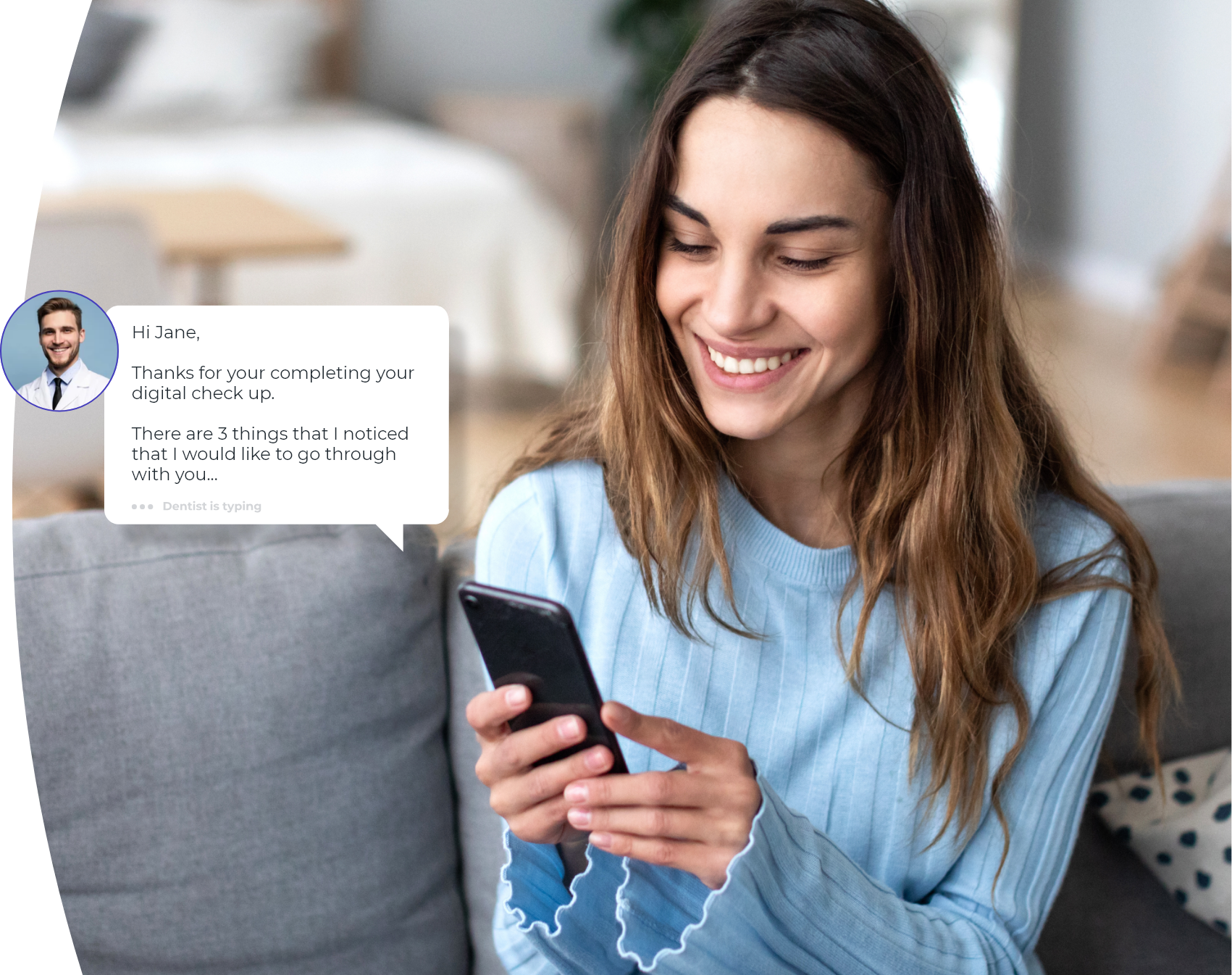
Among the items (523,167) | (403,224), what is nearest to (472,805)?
(403,224)

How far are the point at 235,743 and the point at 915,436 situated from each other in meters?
0.44

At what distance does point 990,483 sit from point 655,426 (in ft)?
0.63

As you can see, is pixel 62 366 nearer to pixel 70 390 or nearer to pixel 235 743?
pixel 70 390

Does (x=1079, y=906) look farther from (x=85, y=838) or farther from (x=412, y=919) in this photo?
(x=85, y=838)

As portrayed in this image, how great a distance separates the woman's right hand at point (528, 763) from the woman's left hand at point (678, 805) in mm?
10

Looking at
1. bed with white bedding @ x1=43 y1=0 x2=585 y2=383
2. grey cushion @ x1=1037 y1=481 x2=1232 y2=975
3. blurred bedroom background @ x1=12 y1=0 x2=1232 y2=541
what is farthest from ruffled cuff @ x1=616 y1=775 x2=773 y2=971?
bed with white bedding @ x1=43 y1=0 x2=585 y2=383

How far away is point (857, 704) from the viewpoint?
725mm

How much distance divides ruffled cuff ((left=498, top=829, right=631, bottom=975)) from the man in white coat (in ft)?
0.98

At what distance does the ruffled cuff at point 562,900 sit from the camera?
635 mm

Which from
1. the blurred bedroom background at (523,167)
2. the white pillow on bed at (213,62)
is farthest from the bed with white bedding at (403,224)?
the white pillow on bed at (213,62)

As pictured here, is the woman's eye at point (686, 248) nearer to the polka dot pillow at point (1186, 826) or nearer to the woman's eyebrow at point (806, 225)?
the woman's eyebrow at point (806, 225)

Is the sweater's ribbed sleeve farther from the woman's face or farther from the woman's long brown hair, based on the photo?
the woman's face

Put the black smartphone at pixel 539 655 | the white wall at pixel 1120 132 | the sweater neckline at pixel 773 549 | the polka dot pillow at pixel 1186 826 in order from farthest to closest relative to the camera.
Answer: the white wall at pixel 1120 132
the polka dot pillow at pixel 1186 826
the sweater neckline at pixel 773 549
the black smartphone at pixel 539 655

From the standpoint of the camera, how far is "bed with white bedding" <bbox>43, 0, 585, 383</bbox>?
2.68 metres
